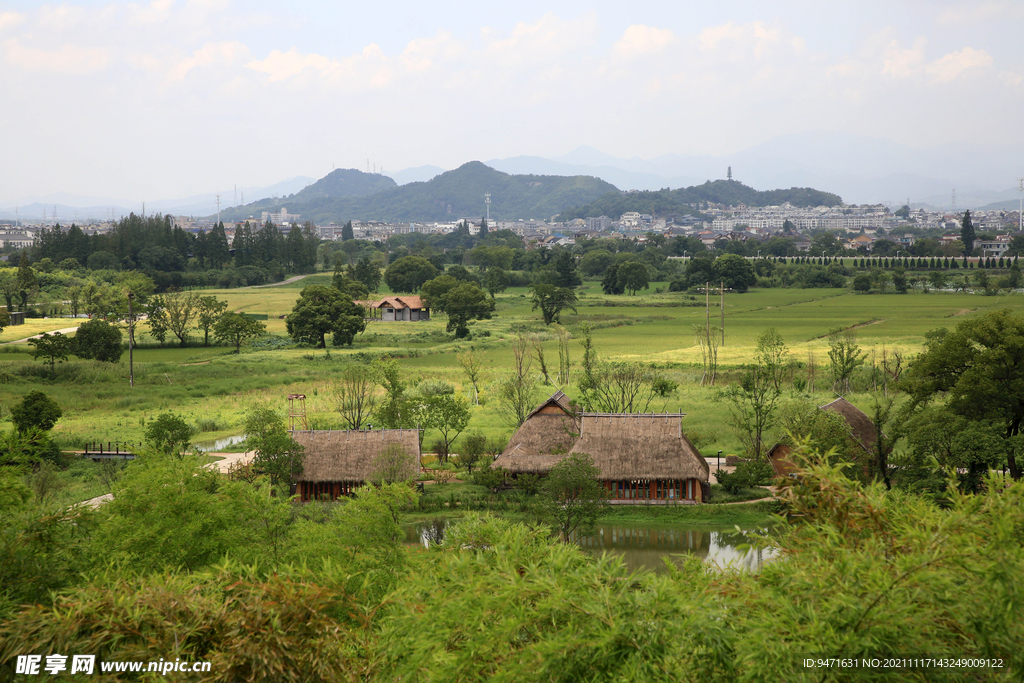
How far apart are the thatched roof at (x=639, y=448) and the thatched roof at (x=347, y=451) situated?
16.6ft

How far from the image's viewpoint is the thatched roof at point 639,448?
21.7m

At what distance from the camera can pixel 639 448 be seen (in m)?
22.1

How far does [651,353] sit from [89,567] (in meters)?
38.7

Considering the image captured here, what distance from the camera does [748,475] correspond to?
2197cm

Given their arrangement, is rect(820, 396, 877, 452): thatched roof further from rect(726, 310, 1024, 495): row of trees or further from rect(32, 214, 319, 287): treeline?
rect(32, 214, 319, 287): treeline

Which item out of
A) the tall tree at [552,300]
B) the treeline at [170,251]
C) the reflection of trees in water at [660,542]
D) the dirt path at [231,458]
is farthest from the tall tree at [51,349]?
the treeline at [170,251]

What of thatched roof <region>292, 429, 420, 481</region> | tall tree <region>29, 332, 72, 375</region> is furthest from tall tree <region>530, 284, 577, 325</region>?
thatched roof <region>292, 429, 420, 481</region>

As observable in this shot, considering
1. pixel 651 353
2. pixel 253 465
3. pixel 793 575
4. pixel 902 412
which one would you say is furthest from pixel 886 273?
pixel 793 575

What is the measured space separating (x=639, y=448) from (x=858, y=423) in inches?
265

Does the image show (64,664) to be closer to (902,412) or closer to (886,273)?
(902,412)

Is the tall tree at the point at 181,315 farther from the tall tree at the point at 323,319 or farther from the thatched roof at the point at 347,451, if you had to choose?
the thatched roof at the point at 347,451

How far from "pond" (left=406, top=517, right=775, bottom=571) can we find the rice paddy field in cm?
700

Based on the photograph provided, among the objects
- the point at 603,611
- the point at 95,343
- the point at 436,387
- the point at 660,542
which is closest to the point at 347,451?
the point at 660,542

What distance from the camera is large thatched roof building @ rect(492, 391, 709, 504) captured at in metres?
21.7
